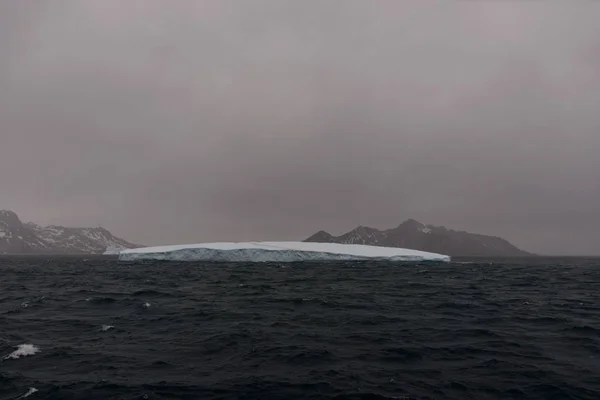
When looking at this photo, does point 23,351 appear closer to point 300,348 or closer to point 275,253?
point 300,348

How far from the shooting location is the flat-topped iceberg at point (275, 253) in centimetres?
7675

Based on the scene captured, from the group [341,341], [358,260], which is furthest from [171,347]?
[358,260]

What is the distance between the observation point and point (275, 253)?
7831 cm

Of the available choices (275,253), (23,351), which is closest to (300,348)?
(23,351)

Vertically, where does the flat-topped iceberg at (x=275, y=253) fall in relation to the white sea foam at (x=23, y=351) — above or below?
above

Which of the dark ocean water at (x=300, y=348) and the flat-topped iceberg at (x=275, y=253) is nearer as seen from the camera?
the dark ocean water at (x=300, y=348)

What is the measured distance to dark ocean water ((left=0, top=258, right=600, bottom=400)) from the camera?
9883 millimetres

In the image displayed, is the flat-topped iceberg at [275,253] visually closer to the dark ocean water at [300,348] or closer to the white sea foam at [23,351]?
the dark ocean water at [300,348]

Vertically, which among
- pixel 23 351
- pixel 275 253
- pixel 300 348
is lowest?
pixel 23 351

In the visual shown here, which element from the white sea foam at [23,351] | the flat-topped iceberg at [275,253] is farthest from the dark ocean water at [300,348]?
the flat-topped iceberg at [275,253]

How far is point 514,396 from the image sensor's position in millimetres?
9445

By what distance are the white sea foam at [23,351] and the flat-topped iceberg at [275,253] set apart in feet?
204

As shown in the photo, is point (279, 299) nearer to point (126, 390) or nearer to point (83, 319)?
point (83, 319)

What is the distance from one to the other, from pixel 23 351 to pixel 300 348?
897 centimetres
